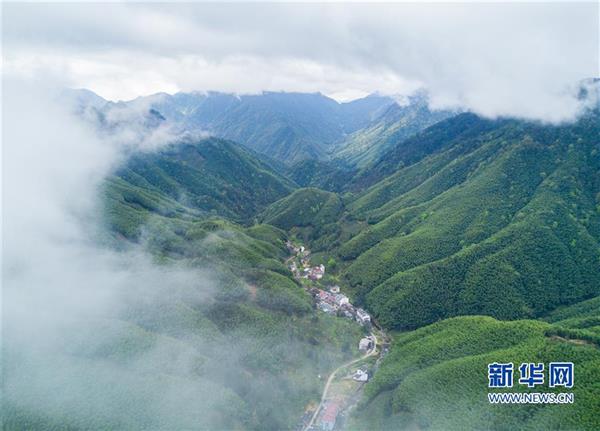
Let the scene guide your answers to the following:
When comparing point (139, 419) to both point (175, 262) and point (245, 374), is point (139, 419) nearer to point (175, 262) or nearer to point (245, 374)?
point (245, 374)

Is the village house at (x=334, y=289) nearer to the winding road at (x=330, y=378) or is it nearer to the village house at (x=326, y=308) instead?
the village house at (x=326, y=308)

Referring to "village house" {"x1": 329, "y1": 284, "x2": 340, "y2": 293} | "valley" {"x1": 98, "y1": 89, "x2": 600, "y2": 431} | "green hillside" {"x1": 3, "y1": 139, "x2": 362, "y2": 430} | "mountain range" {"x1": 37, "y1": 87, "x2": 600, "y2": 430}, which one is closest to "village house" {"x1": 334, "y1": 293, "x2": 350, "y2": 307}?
"valley" {"x1": 98, "y1": 89, "x2": 600, "y2": 431}

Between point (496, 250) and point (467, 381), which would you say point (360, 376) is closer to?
point (467, 381)

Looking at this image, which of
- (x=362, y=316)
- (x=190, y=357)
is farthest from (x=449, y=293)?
(x=190, y=357)

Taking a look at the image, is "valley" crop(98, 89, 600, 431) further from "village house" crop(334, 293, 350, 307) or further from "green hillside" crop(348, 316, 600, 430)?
"village house" crop(334, 293, 350, 307)

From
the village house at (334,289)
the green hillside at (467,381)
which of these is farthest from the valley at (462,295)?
the village house at (334,289)

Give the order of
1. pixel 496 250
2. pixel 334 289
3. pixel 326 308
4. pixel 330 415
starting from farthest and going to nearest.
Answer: pixel 334 289, pixel 496 250, pixel 326 308, pixel 330 415
